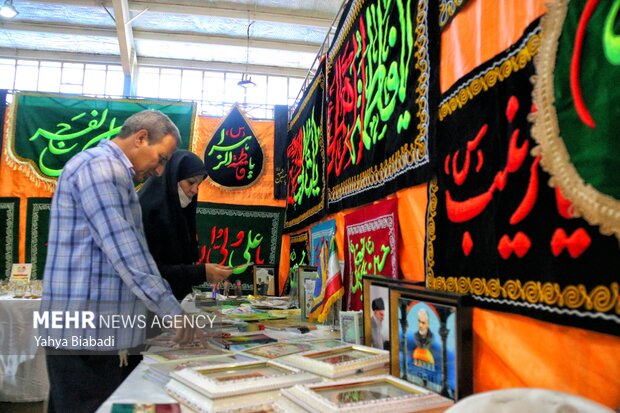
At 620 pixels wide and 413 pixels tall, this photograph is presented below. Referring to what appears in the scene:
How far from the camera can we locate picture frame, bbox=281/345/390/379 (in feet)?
3.78

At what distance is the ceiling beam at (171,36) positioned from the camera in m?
8.60

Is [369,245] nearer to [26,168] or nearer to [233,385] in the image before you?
[233,385]

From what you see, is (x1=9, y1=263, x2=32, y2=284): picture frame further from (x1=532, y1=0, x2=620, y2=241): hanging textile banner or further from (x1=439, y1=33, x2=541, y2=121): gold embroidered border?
(x1=532, y1=0, x2=620, y2=241): hanging textile banner

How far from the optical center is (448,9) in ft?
4.27

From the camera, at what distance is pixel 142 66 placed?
9.73 m

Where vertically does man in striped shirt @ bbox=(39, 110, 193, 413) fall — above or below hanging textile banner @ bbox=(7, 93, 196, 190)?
below

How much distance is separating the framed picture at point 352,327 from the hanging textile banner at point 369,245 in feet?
0.73

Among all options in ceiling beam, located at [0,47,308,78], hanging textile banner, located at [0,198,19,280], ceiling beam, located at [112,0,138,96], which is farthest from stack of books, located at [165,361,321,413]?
ceiling beam, located at [0,47,308,78]

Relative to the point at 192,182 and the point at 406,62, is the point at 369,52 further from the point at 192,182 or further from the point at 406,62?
the point at 192,182

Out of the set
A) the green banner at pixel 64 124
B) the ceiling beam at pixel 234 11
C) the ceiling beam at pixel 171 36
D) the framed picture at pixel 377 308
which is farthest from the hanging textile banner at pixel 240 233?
the ceiling beam at pixel 171 36

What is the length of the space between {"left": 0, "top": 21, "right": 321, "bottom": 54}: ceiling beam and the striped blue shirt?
26.5ft

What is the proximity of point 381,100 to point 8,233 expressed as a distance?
4.54 meters

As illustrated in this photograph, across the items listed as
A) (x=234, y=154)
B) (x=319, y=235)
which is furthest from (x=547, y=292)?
(x=234, y=154)

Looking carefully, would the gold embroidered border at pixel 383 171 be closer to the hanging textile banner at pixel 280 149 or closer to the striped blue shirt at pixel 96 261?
the striped blue shirt at pixel 96 261
